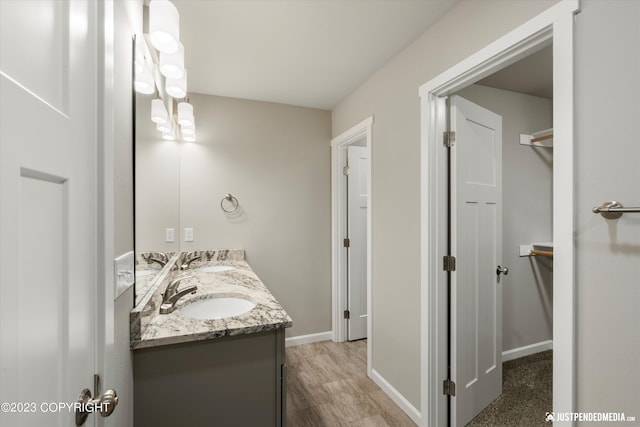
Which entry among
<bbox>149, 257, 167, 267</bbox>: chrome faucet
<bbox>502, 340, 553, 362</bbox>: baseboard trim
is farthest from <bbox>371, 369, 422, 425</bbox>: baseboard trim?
<bbox>149, 257, 167, 267</bbox>: chrome faucet

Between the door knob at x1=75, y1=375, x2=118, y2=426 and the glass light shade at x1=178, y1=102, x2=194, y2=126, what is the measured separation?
5.83 feet

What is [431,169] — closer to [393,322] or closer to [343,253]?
[393,322]

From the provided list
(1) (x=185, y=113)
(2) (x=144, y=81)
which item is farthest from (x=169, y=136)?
(2) (x=144, y=81)

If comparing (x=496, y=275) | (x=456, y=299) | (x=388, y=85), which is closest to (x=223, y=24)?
(x=388, y=85)

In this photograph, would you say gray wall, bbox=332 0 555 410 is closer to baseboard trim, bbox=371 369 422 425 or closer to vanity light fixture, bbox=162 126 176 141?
baseboard trim, bbox=371 369 422 425

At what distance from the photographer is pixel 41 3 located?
1.62ft

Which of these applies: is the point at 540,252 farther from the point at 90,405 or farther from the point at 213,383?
the point at 90,405

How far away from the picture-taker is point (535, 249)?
8.86 feet

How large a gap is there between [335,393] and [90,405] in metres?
1.87

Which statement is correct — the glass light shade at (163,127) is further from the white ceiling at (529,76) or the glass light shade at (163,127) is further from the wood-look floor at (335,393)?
the white ceiling at (529,76)

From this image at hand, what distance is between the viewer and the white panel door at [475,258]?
1734mm

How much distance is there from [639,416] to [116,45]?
2003 mm

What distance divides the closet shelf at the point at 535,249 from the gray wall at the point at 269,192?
1.87 metres

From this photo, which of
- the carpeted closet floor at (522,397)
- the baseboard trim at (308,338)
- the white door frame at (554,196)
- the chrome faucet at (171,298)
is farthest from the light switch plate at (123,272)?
the baseboard trim at (308,338)
